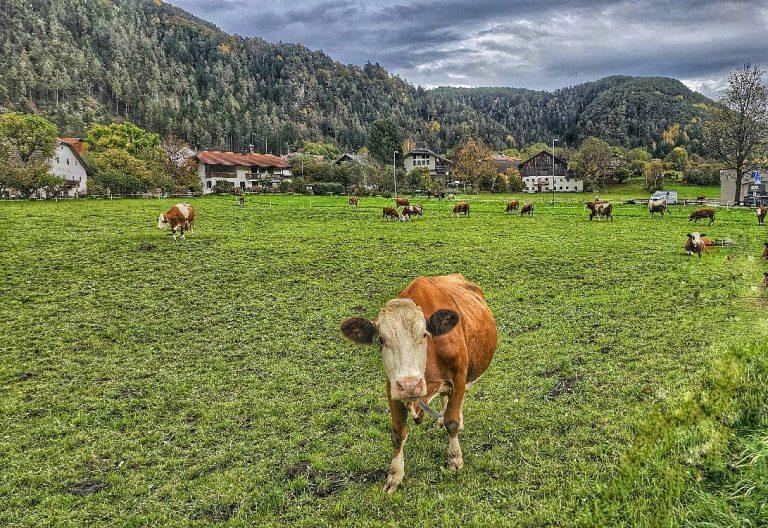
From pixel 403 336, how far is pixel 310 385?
15.2 ft

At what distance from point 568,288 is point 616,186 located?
103 metres

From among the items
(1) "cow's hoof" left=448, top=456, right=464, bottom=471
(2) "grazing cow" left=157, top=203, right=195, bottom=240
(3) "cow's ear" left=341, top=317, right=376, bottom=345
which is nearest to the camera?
(3) "cow's ear" left=341, top=317, right=376, bottom=345

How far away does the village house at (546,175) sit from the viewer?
108875 mm

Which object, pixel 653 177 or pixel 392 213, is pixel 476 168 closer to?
pixel 653 177

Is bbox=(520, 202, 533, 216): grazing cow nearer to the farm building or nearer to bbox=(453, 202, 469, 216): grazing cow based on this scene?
bbox=(453, 202, 469, 216): grazing cow

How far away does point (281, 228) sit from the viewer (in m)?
31.8

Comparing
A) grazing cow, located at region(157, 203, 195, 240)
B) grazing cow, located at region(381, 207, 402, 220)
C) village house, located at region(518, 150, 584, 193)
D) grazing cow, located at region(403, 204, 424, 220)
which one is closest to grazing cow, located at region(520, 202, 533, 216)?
grazing cow, located at region(403, 204, 424, 220)

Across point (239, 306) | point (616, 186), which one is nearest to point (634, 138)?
point (616, 186)

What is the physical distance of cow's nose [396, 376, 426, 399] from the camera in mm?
4758

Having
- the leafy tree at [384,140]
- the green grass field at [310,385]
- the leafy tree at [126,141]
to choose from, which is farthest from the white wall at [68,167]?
the green grass field at [310,385]

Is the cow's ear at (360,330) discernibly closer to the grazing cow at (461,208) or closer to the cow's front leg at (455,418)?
the cow's front leg at (455,418)

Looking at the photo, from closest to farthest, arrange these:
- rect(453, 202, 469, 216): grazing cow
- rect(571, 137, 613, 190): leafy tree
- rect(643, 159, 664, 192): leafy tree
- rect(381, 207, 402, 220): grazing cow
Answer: rect(381, 207, 402, 220): grazing cow
rect(453, 202, 469, 216): grazing cow
rect(643, 159, 664, 192): leafy tree
rect(571, 137, 613, 190): leafy tree

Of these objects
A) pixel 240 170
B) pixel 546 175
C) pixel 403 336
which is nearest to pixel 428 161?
pixel 546 175

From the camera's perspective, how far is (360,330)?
5246 millimetres
